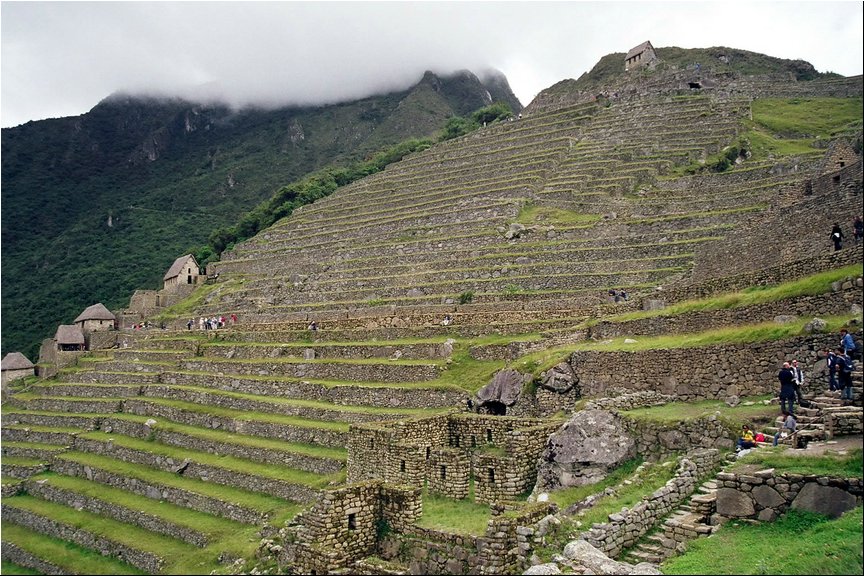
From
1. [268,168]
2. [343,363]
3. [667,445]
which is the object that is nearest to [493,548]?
[667,445]

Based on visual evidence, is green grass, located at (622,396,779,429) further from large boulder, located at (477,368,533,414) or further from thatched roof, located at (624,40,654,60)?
thatched roof, located at (624,40,654,60)

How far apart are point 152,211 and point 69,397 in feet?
200

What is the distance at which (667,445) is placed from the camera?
1168cm

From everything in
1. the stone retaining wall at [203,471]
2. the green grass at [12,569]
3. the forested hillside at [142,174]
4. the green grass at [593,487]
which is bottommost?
the green grass at [12,569]

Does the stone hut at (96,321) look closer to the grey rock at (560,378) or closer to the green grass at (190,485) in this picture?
the green grass at (190,485)

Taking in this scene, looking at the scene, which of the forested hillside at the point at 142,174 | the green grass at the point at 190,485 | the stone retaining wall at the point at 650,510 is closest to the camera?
the stone retaining wall at the point at 650,510

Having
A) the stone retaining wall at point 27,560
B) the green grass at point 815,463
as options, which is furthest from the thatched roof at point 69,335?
the green grass at point 815,463

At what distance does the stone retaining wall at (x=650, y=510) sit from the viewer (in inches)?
384

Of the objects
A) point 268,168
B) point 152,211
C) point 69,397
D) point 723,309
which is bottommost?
point 69,397

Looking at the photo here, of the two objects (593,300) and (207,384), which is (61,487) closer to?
(207,384)

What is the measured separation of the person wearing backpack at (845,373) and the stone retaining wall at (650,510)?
2.01 metres

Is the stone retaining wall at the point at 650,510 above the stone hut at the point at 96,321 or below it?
below

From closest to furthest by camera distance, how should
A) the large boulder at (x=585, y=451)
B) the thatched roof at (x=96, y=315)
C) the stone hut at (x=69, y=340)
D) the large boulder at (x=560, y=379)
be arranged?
the large boulder at (x=585, y=451)
the large boulder at (x=560, y=379)
the stone hut at (x=69, y=340)
the thatched roof at (x=96, y=315)

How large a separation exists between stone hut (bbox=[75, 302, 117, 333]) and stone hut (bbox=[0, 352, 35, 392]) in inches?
159
